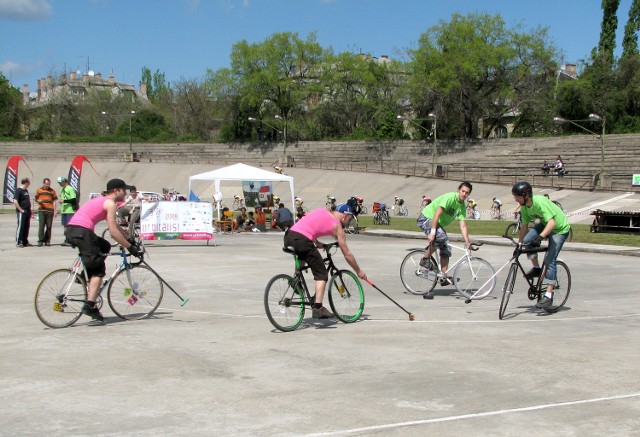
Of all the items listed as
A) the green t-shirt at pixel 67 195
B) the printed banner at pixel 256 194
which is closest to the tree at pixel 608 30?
the printed banner at pixel 256 194

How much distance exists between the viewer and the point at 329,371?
7.25 metres

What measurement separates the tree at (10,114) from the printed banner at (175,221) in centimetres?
9440

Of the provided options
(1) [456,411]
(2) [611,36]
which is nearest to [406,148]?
(2) [611,36]

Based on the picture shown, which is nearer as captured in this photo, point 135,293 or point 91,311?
point 91,311

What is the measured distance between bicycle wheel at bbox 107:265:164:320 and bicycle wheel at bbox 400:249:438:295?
4431 millimetres

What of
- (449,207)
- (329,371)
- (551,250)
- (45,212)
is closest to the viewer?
(329,371)

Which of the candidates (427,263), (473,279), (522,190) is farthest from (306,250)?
(473,279)

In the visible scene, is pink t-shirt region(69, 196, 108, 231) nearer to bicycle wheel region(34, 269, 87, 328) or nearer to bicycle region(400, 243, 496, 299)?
bicycle wheel region(34, 269, 87, 328)

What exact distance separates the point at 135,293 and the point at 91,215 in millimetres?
1295

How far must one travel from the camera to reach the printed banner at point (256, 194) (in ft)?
110

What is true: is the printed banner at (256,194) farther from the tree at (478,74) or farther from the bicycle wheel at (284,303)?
the tree at (478,74)

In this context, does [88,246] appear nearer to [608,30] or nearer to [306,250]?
[306,250]

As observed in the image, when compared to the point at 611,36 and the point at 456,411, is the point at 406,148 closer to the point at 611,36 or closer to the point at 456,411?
the point at 611,36

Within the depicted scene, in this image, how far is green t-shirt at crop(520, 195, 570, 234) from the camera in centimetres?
1082
